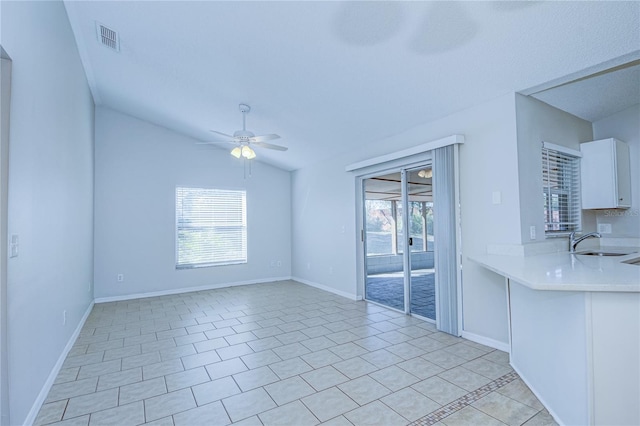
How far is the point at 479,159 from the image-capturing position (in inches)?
127

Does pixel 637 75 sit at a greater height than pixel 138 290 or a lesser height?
greater

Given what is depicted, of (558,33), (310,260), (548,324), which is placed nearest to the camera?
(548,324)

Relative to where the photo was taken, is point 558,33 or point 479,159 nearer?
point 558,33

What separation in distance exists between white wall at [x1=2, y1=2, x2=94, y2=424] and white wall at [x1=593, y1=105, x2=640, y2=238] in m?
5.71

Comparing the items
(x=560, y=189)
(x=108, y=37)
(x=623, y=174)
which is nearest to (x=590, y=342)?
(x=560, y=189)

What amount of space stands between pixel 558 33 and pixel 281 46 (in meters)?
2.16

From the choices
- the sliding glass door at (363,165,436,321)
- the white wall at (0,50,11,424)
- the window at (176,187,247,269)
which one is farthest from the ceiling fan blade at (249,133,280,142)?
the window at (176,187,247,269)

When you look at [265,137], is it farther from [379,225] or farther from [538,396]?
[538,396]

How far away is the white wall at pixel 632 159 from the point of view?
363cm

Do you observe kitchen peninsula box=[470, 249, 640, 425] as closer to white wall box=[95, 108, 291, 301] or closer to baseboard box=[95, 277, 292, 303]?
baseboard box=[95, 277, 292, 303]

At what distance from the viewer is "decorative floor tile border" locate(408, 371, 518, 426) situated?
1950mm

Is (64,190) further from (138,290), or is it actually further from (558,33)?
(558,33)

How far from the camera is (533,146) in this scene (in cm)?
309

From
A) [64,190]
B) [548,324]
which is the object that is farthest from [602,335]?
[64,190]
